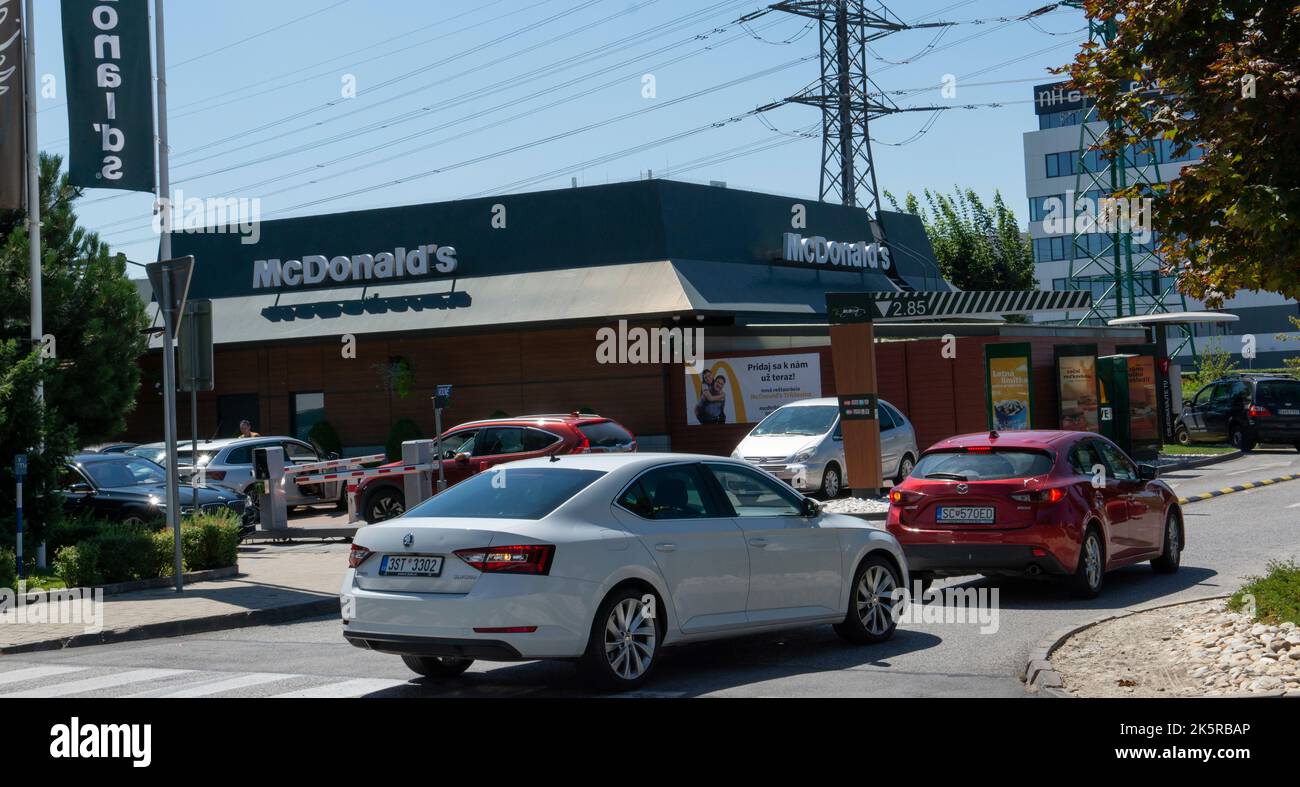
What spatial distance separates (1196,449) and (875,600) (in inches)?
1048

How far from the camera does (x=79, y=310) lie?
20.4 metres

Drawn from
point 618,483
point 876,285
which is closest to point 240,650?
point 618,483

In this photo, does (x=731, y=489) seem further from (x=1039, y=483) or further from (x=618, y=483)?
(x=1039, y=483)

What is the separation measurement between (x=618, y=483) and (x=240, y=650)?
165 inches

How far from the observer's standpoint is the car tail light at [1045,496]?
1216cm

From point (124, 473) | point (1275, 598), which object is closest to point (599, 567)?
point (1275, 598)

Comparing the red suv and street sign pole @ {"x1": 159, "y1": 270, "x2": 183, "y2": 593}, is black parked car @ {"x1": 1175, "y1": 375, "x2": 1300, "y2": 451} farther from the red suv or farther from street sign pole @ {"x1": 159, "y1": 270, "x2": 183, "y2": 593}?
street sign pole @ {"x1": 159, "y1": 270, "x2": 183, "y2": 593}

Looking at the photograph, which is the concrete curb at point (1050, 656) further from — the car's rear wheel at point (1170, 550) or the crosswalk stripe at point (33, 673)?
the crosswalk stripe at point (33, 673)

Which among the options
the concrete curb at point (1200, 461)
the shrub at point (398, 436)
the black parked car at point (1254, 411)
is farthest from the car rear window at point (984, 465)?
the black parked car at point (1254, 411)

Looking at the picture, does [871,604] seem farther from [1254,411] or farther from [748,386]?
[1254,411]

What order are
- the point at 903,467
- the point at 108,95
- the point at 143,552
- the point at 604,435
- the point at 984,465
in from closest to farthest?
the point at 984,465 → the point at 143,552 → the point at 108,95 → the point at 604,435 → the point at 903,467

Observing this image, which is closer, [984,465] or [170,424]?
[984,465]

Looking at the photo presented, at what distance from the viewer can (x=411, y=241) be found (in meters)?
33.2

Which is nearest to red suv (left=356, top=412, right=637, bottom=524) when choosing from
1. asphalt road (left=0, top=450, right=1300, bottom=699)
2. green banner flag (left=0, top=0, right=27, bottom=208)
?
green banner flag (left=0, top=0, right=27, bottom=208)
